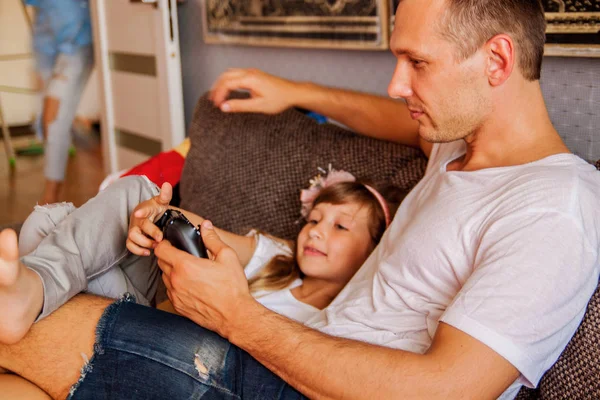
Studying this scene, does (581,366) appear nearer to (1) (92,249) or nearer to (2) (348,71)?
(1) (92,249)

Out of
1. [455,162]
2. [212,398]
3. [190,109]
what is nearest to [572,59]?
[455,162]

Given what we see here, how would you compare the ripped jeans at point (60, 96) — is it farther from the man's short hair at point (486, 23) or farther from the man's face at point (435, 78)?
the man's short hair at point (486, 23)

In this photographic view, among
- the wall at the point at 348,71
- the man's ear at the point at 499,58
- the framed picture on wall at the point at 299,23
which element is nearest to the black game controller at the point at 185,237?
the man's ear at the point at 499,58

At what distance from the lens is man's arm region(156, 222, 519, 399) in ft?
3.31

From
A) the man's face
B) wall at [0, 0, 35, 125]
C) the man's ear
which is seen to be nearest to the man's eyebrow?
the man's face

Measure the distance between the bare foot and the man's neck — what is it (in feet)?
2.82

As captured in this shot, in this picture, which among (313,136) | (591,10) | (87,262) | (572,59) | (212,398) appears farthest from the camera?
(313,136)

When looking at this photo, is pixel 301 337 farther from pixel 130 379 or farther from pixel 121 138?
pixel 121 138

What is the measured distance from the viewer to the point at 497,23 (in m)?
1.22

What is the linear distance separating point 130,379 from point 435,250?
0.58m

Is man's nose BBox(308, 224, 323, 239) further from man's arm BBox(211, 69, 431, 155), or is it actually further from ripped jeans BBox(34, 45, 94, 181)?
ripped jeans BBox(34, 45, 94, 181)

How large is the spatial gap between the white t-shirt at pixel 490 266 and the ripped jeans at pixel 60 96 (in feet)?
8.13

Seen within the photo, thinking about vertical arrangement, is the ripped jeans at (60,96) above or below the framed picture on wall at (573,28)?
below

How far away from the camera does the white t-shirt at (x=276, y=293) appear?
5.16 feet
